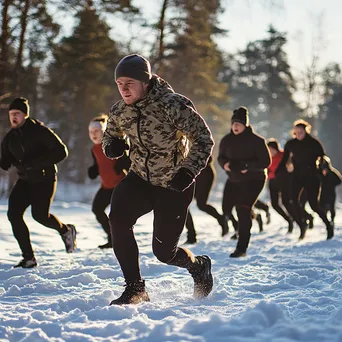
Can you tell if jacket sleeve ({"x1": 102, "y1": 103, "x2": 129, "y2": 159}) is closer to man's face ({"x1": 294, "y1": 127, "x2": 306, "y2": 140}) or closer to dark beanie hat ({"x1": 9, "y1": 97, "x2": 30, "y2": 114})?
dark beanie hat ({"x1": 9, "y1": 97, "x2": 30, "y2": 114})

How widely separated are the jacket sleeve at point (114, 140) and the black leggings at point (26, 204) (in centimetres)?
237

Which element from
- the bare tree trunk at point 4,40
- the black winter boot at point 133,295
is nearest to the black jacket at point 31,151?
the black winter boot at point 133,295

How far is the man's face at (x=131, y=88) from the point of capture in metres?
4.15

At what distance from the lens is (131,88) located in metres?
4.16

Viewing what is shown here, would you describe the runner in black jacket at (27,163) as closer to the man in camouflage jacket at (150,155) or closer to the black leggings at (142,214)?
the man in camouflage jacket at (150,155)

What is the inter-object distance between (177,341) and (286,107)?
52.2 meters

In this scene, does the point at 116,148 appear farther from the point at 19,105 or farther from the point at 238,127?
the point at 238,127

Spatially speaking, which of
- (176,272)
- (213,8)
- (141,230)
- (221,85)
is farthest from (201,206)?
(221,85)

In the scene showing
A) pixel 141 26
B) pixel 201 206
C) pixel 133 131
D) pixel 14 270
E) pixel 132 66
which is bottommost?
pixel 14 270

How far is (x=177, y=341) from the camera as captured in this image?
306cm

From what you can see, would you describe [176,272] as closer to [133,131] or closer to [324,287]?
[324,287]

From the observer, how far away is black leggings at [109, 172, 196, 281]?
4277 millimetres

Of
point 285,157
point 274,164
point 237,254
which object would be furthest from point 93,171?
point 274,164

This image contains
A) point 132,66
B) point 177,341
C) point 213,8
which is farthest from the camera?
point 213,8
